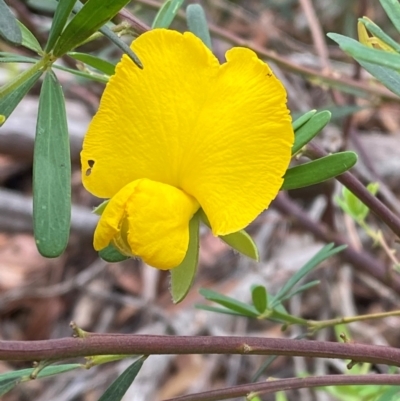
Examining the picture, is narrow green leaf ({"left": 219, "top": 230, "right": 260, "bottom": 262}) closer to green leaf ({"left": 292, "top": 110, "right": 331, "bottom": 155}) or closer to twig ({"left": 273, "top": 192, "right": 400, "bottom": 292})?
green leaf ({"left": 292, "top": 110, "right": 331, "bottom": 155})

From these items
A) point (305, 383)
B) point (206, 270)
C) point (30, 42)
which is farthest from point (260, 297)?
point (206, 270)

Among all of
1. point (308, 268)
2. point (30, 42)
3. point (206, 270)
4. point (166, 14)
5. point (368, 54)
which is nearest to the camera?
point (368, 54)

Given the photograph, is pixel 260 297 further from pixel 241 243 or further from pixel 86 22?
pixel 86 22

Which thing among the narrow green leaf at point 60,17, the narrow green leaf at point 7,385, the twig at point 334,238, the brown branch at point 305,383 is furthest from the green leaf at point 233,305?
the twig at point 334,238

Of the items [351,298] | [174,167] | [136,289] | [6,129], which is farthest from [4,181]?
[174,167]

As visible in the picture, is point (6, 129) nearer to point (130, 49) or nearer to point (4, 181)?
point (4, 181)

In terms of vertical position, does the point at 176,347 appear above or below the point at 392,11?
below

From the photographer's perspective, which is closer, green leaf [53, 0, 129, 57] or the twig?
green leaf [53, 0, 129, 57]

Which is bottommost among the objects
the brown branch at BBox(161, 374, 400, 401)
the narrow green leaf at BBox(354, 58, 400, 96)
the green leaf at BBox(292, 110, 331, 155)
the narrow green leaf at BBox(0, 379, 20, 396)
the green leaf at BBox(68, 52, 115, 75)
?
the brown branch at BBox(161, 374, 400, 401)

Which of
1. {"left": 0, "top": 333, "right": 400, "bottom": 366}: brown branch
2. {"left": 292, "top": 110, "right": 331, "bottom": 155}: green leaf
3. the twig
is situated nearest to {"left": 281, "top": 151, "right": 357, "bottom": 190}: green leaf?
{"left": 292, "top": 110, "right": 331, "bottom": 155}: green leaf
